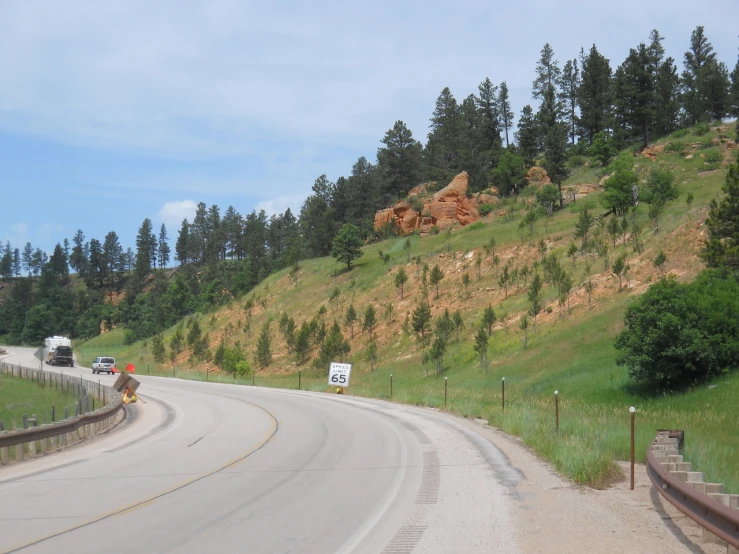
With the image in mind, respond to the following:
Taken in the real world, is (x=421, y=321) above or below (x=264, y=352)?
above

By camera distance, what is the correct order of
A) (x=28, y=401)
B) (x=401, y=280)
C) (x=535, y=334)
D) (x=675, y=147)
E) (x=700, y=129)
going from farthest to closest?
(x=700, y=129), (x=675, y=147), (x=401, y=280), (x=535, y=334), (x=28, y=401)

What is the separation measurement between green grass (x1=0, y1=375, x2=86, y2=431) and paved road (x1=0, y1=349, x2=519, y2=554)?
33.2ft

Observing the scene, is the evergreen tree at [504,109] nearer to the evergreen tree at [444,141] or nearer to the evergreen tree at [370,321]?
the evergreen tree at [444,141]

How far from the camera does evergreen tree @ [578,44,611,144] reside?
4156 inches

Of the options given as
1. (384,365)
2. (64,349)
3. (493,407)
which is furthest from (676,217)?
(64,349)

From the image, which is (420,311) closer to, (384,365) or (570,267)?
(384,365)

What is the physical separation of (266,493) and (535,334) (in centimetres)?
3592

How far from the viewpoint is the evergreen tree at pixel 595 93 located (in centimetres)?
10556

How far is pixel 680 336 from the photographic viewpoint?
26.8 metres

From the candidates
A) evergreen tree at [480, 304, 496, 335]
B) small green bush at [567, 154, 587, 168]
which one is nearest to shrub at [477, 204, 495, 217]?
small green bush at [567, 154, 587, 168]

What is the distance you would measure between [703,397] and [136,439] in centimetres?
1906

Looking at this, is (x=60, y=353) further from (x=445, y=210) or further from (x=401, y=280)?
(x=445, y=210)

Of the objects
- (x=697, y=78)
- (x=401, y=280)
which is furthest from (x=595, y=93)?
(x=401, y=280)

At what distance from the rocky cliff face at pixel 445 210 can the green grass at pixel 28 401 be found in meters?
53.8
